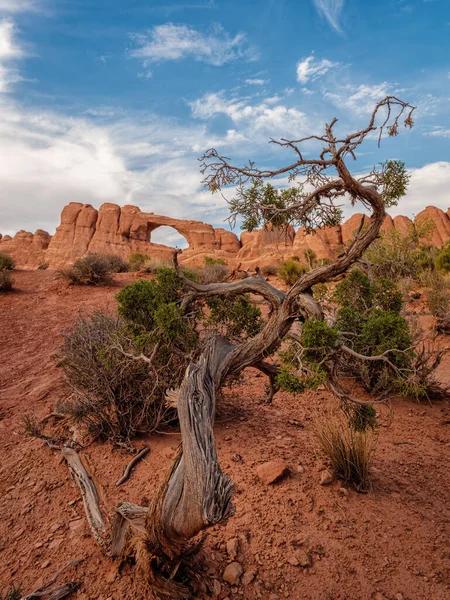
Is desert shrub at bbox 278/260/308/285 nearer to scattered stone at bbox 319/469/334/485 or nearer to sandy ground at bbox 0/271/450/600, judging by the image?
sandy ground at bbox 0/271/450/600

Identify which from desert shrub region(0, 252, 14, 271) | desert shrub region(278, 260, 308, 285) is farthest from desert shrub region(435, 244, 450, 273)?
desert shrub region(0, 252, 14, 271)

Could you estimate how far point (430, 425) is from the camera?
490 centimetres

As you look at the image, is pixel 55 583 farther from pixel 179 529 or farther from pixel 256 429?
pixel 256 429

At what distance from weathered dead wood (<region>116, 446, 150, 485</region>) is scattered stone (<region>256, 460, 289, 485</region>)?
4.46ft

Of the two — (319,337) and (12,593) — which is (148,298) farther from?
(12,593)

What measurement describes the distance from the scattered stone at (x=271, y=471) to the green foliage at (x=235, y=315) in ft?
4.54

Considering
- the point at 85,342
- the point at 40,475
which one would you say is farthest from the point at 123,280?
the point at 40,475

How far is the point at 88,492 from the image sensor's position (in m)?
3.43

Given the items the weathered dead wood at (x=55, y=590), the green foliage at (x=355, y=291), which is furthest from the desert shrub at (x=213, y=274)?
the weathered dead wood at (x=55, y=590)

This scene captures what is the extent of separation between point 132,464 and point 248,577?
1.83 metres

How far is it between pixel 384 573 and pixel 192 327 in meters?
2.67

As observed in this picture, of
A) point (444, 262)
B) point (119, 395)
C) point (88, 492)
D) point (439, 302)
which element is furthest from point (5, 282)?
point (444, 262)

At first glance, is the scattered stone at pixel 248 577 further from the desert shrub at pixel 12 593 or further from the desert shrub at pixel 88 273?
the desert shrub at pixel 88 273

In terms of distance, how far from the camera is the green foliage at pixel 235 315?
13.4 feet
